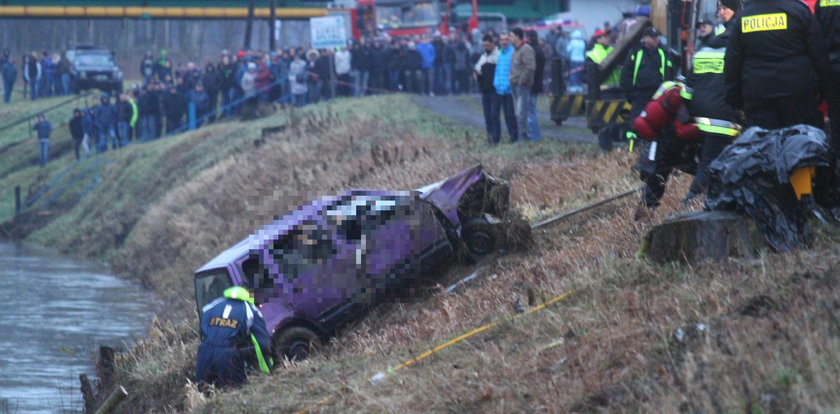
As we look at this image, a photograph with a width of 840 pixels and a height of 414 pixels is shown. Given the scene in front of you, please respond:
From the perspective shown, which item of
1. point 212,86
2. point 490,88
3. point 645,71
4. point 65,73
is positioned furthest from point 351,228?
point 65,73

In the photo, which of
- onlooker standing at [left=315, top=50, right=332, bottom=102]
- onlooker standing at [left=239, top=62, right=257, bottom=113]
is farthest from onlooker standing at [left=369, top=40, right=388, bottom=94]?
onlooker standing at [left=239, top=62, right=257, bottom=113]

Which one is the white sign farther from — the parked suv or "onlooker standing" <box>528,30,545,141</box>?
the parked suv

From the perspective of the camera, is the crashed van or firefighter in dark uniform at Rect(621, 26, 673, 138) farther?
firefighter in dark uniform at Rect(621, 26, 673, 138)

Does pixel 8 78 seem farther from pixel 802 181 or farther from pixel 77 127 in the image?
pixel 802 181

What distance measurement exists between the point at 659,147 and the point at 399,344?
262cm

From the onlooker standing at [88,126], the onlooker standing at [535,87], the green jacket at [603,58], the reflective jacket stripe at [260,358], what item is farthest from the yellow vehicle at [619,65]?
the onlooker standing at [88,126]

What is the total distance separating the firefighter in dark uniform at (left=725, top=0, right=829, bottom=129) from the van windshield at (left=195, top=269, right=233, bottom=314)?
5783mm

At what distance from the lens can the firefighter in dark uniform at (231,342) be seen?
1139 centimetres

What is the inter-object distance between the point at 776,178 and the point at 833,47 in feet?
3.37

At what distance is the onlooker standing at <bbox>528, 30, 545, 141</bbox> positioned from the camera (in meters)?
19.3

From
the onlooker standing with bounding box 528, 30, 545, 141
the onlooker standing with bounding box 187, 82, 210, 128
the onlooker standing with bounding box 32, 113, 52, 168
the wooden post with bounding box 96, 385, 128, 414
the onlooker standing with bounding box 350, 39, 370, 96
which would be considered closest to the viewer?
the wooden post with bounding box 96, 385, 128, 414

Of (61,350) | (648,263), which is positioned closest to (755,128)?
(648,263)

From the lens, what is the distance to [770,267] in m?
8.10

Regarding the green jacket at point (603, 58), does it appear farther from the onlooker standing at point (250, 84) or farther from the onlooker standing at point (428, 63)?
the onlooker standing at point (250, 84)
